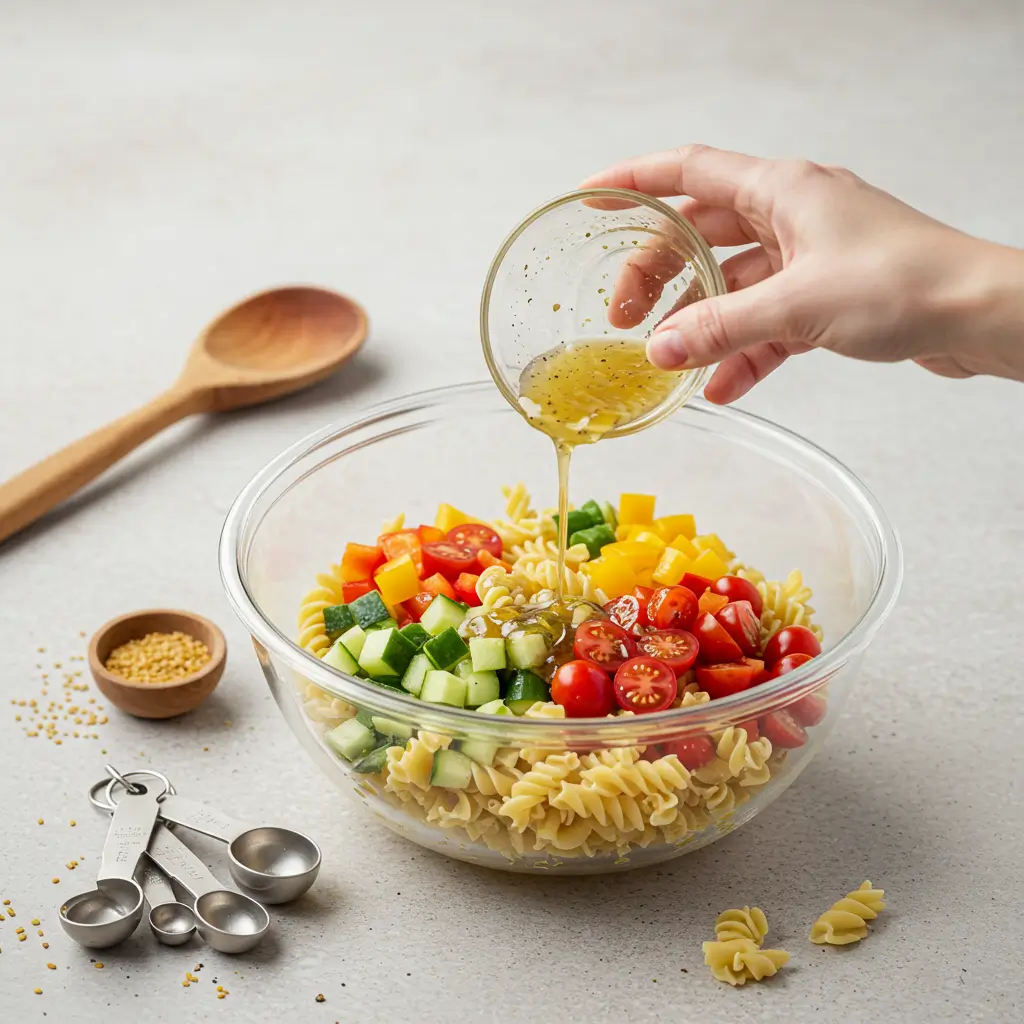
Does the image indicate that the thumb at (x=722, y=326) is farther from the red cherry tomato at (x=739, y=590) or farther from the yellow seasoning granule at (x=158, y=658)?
the yellow seasoning granule at (x=158, y=658)

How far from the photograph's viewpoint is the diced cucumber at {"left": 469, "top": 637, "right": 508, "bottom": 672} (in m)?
2.99

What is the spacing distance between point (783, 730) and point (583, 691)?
44cm

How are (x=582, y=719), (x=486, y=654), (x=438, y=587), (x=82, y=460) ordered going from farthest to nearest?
(x=82, y=460), (x=438, y=587), (x=486, y=654), (x=582, y=719)

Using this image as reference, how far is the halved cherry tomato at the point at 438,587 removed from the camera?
11.1 feet

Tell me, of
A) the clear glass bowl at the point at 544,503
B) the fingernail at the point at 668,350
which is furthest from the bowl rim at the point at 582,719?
the fingernail at the point at 668,350

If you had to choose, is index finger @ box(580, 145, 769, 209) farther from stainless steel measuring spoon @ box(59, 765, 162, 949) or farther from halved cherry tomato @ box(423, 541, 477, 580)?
stainless steel measuring spoon @ box(59, 765, 162, 949)

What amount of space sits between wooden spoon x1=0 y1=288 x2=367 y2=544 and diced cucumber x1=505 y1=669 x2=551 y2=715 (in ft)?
6.38

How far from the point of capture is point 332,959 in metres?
2.83

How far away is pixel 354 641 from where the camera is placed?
317 cm

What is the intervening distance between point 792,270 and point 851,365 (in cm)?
275

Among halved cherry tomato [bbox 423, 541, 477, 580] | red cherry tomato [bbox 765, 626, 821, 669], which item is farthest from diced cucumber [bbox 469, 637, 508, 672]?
red cherry tomato [bbox 765, 626, 821, 669]

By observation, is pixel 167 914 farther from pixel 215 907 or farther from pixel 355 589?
pixel 355 589

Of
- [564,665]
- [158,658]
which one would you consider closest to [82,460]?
[158,658]

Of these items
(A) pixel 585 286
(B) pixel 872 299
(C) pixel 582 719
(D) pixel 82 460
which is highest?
(B) pixel 872 299
